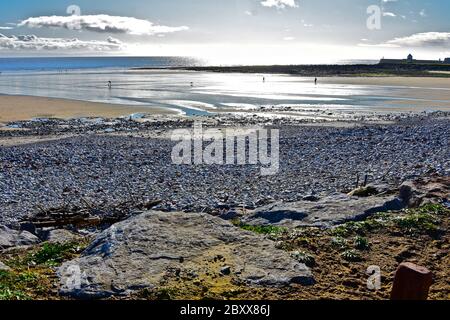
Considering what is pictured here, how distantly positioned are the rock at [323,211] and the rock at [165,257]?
1.94m

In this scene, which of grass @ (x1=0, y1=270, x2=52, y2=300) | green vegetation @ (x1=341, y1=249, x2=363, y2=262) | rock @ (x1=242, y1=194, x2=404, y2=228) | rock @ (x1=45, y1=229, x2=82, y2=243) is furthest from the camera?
rock @ (x1=45, y1=229, x2=82, y2=243)

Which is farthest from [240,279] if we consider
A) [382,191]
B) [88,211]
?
[88,211]

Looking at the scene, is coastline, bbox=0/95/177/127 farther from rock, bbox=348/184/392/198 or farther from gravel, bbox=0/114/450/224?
rock, bbox=348/184/392/198

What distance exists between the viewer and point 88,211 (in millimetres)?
12047

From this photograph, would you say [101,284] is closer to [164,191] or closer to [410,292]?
[410,292]

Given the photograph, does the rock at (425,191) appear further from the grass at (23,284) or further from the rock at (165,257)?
the grass at (23,284)

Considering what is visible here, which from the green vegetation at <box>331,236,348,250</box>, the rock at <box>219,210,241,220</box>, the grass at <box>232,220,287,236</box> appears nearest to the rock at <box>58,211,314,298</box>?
the grass at <box>232,220,287,236</box>

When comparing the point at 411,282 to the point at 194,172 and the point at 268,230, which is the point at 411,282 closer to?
the point at 268,230

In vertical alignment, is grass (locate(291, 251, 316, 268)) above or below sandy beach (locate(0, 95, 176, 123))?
below

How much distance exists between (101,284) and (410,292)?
319 centimetres

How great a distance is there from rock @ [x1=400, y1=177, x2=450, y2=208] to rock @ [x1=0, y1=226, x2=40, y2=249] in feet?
23.9

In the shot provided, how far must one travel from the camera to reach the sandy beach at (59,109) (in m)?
35.8

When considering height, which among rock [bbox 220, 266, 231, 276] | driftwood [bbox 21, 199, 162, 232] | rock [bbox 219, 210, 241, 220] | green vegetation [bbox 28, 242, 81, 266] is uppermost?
rock [bbox 220, 266, 231, 276]

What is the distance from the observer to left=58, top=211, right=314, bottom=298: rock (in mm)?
5555
